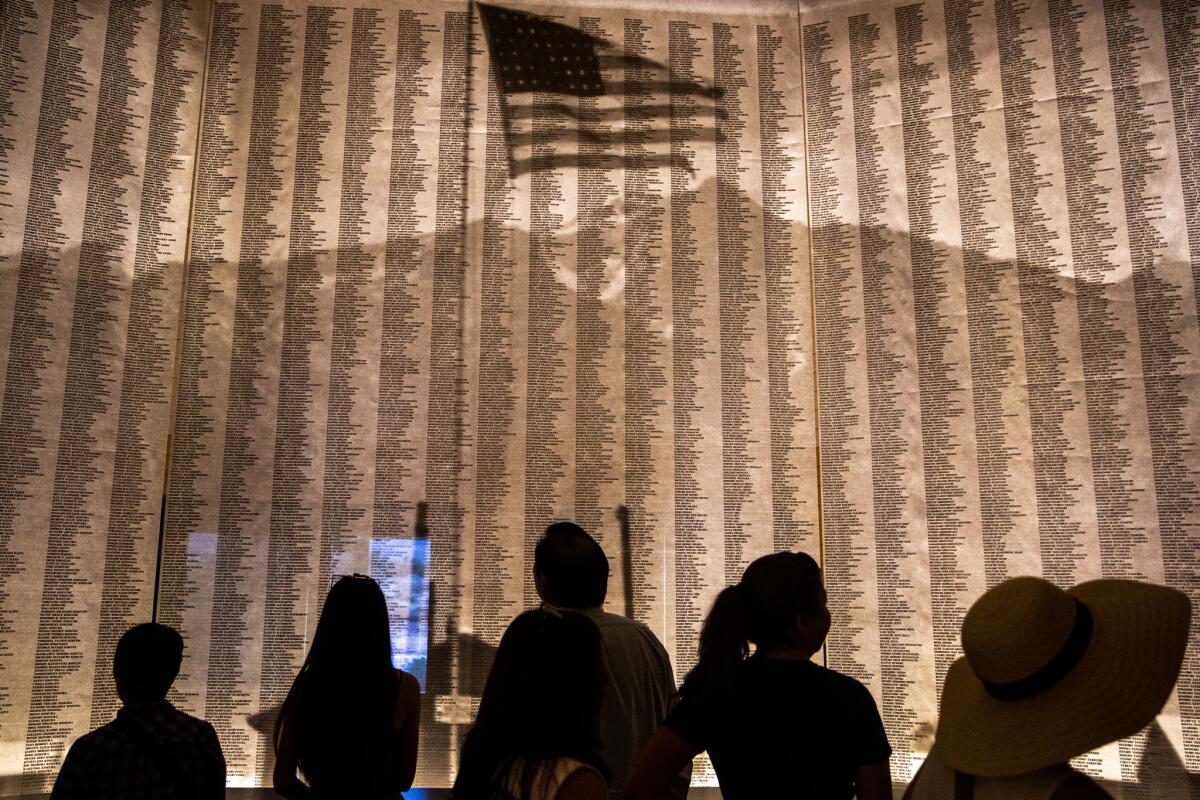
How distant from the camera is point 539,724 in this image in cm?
142

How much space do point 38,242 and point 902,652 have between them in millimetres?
3661

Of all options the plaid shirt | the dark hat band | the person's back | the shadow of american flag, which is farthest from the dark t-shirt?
the shadow of american flag

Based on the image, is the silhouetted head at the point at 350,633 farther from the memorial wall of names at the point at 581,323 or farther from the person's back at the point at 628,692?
the memorial wall of names at the point at 581,323

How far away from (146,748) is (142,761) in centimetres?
3

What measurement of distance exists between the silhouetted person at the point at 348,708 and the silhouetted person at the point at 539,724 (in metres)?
0.63

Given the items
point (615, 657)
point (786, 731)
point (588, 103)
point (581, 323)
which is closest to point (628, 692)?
point (615, 657)

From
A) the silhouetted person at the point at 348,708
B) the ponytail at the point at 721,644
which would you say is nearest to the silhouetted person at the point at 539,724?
the ponytail at the point at 721,644

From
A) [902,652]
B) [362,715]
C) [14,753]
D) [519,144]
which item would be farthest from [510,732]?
[519,144]

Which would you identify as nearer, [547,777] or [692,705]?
[547,777]

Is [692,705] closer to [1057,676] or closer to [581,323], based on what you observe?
[1057,676]

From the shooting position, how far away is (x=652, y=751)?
1.69m

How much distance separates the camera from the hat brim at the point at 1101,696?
1127 millimetres

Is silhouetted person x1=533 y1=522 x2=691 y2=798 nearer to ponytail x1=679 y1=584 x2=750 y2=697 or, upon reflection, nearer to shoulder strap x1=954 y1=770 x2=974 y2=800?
ponytail x1=679 y1=584 x2=750 y2=697

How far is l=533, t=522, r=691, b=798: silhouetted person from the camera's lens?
2.29 m
